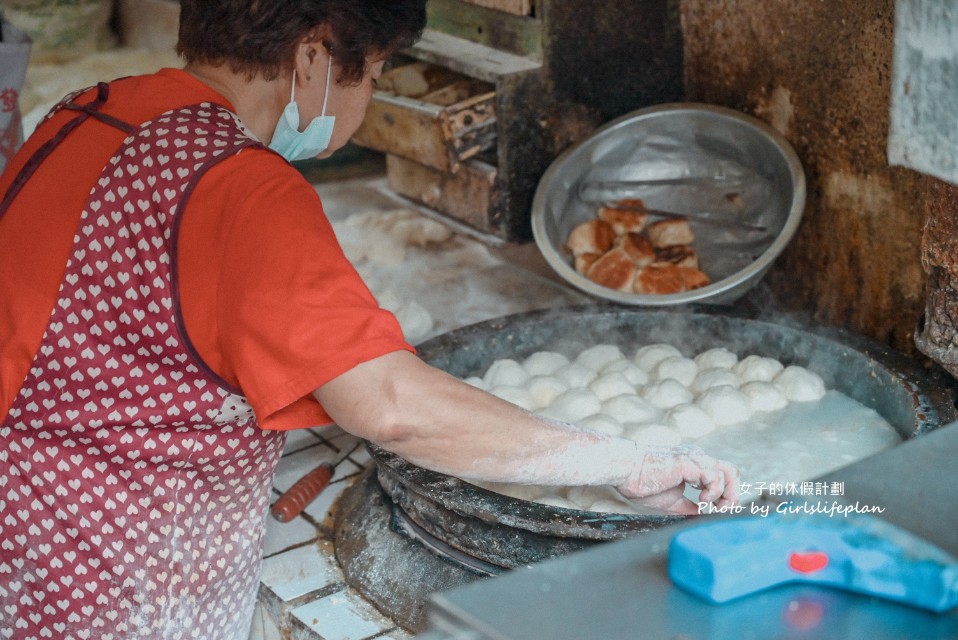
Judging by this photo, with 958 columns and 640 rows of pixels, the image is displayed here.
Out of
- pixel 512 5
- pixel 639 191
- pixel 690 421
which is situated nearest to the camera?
pixel 690 421

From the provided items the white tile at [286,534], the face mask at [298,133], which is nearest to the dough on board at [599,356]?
the white tile at [286,534]

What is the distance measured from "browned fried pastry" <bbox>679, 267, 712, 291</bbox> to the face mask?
4.61 ft

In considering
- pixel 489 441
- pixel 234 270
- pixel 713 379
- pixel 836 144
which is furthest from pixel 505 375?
pixel 234 270

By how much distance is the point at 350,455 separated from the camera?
9.80 ft

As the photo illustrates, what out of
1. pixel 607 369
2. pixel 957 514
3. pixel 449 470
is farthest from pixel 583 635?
pixel 607 369

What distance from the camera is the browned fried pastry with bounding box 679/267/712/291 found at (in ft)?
10.4

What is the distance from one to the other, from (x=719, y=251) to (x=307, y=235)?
2.00 metres

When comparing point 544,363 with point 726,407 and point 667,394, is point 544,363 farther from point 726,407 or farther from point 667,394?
point 726,407

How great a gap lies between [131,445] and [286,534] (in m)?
0.81

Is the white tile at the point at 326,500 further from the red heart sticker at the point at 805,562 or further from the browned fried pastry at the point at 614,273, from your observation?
the red heart sticker at the point at 805,562

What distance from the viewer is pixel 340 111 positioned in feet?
6.76

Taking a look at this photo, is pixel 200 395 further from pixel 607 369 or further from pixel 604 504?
pixel 607 369

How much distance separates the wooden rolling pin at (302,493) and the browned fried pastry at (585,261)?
0.99m

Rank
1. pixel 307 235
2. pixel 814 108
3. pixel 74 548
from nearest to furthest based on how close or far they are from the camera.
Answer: pixel 307 235 → pixel 74 548 → pixel 814 108
